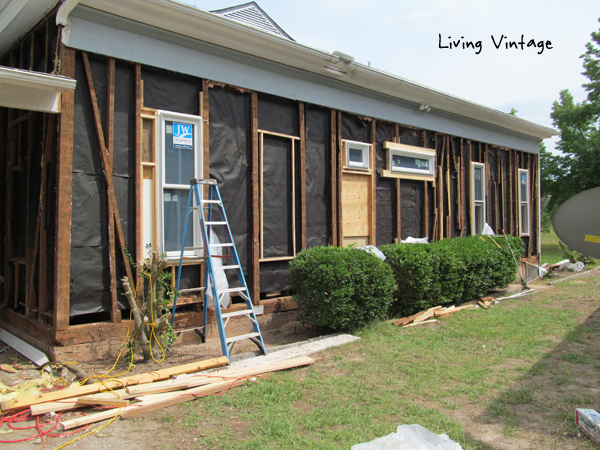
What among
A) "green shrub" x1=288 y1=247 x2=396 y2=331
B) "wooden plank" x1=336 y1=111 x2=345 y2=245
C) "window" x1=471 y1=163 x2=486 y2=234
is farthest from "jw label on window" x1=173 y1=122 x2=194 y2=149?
"window" x1=471 y1=163 x2=486 y2=234

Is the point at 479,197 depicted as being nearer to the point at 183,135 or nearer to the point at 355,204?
the point at 355,204

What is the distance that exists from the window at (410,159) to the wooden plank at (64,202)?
6168 mm

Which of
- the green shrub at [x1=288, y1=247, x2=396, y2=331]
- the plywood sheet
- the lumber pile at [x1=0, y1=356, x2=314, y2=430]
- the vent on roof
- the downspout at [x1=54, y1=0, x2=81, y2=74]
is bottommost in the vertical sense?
the lumber pile at [x1=0, y1=356, x2=314, y2=430]

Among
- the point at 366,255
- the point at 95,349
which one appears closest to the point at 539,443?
the point at 366,255

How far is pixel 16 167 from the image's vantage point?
6727 mm

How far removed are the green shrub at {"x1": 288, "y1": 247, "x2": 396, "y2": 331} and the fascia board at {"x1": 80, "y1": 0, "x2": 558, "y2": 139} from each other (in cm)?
331

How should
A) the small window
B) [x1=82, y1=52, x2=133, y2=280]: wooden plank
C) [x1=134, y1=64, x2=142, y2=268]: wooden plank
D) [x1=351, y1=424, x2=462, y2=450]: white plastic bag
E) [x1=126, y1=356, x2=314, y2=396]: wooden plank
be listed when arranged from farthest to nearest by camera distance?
the small window < [x1=134, y1=64, x2=142, y2=268]: wooden plank < [x1=82, y1=52, x2=133, y2=280]: wooden plank < [x1=126, y1=356, x2=314, y2=396]: wooden plank < [x1=351, y1=424, x2=462, y2=450]: white plastic bag

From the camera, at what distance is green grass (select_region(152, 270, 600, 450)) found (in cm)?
371

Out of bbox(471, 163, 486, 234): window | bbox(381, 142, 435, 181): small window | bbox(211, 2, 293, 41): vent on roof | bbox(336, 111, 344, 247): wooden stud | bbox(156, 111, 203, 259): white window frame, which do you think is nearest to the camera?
bbox(156, 111, 203, 259): white window frame

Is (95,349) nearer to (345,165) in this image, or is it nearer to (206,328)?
(206,328)

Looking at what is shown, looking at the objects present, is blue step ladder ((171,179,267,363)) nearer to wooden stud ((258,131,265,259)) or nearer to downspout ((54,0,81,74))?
wooden stud ((258,131,265,259))

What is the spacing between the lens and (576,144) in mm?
24250

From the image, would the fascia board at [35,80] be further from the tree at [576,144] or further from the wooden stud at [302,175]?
the tree at [576,144]

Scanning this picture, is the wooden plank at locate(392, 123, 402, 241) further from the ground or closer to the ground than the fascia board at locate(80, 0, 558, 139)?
closer to the ground
